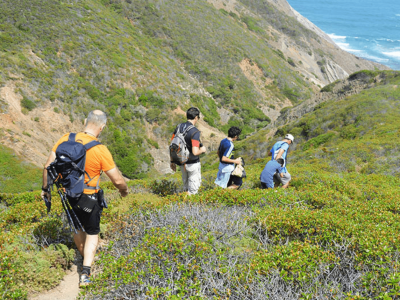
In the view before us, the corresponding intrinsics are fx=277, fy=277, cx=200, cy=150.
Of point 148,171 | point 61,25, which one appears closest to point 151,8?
point 61,25

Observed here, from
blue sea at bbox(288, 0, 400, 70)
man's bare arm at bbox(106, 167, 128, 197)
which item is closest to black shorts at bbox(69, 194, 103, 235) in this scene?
man's bare arm at bbox(106, 167, 128, 197)

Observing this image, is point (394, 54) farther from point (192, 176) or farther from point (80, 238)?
point (80, 238)

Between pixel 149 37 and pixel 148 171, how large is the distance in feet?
88.9

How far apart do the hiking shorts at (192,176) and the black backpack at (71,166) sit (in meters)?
2.37

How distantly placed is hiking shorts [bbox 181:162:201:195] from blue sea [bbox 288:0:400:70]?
11490cm

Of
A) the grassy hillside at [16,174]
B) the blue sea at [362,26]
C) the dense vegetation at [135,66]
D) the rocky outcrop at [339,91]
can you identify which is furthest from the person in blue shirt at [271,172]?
the blue sea at [362,26]

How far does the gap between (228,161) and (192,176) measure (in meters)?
0.84

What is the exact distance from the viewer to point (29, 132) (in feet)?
65.0

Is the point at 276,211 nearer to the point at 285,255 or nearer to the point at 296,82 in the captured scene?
the point at 285,255

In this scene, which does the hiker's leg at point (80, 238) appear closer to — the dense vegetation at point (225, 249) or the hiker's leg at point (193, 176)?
the dense vegetation at point (225, 249)

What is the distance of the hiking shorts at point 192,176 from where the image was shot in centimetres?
527

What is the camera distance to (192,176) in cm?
537

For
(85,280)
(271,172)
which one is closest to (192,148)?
(271,172)

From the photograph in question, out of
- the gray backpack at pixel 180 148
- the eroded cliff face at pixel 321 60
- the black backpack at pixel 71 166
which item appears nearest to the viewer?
the black backpack at pixel 71 166
